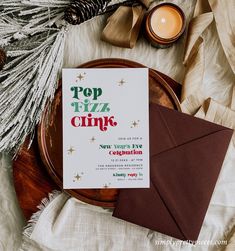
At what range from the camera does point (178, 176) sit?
758mm

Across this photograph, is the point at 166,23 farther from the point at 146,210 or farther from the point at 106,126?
the point at 146,210

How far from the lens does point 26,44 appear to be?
763 millimetres

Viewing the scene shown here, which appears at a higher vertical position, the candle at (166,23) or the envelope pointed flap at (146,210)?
the candle at (166,23)

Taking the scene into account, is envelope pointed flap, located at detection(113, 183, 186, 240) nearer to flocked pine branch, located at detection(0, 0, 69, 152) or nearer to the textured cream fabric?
the textured cream fabric

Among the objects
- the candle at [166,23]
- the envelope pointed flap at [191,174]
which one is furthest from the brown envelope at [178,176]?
the candle at [166,23]

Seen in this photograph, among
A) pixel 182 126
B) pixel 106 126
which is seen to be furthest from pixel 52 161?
pixel 182 126

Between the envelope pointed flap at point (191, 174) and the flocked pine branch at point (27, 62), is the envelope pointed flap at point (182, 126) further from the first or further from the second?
the flocked pine branch at point (27, 62)

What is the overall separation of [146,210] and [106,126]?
148 mm

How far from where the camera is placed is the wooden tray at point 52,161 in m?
0.76

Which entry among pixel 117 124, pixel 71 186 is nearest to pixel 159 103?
pixel 117 124

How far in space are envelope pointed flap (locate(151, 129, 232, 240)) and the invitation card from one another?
0.10ft

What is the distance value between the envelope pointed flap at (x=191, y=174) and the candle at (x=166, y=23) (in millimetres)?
171

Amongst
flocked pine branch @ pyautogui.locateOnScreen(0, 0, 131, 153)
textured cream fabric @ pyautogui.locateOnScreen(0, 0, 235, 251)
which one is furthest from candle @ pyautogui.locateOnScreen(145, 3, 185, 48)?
flocked pine branch @ pyautogui.locateOnScreen(0, 0, 131, 153)

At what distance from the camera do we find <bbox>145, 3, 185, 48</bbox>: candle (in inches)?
30.3
